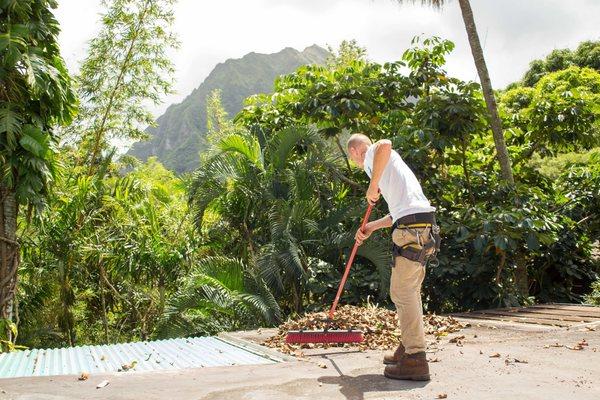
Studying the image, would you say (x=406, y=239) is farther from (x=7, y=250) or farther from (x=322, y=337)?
(x=7, y=250)

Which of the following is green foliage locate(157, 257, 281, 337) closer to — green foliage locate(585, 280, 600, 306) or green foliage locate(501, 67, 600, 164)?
green foliage locate(585, 280, 600, 306)

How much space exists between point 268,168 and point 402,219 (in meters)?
5.73

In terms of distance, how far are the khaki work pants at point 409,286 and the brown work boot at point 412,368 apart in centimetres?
15

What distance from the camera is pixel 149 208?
406 inches

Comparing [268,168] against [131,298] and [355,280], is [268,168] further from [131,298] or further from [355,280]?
[131,298]

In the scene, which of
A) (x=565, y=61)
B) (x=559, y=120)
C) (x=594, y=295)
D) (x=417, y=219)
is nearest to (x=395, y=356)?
(x=417, y=219)

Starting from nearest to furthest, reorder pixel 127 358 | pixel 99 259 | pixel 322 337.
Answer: pixel 127 358 < pixel 322 337 < pixel 99 259

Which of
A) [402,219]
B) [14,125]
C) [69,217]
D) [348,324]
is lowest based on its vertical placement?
[348,324]

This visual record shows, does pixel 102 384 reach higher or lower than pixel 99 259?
lower

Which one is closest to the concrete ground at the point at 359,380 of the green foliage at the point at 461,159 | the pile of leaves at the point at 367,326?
the pile of leaves at the point at 367,326

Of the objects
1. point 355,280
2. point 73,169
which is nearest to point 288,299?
point 355,280

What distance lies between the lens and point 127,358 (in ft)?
16.0

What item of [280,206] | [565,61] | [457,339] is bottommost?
[457,339]

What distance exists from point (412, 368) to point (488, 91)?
6628mm
